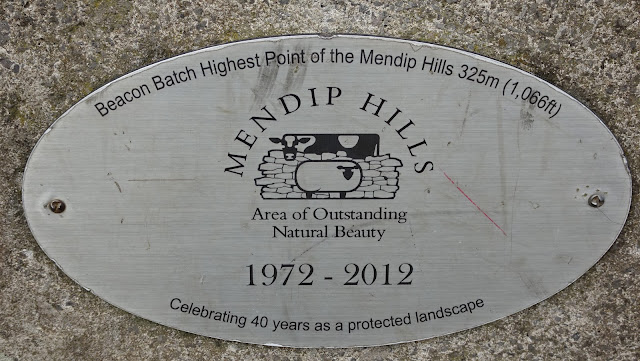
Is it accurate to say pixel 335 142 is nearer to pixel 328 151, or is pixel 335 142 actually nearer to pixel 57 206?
pixel 328 151

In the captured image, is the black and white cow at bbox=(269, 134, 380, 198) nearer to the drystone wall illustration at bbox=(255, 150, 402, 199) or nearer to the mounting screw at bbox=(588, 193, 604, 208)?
the drystone wall illustration at bbox=(255, 150, 402, 199)

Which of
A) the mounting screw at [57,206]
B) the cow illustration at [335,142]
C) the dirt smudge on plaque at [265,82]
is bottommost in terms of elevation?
the mounting screw at [57,206]

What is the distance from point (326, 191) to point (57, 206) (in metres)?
0.62

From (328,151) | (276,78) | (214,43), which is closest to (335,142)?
(328,151)

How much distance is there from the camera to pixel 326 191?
1.23 m

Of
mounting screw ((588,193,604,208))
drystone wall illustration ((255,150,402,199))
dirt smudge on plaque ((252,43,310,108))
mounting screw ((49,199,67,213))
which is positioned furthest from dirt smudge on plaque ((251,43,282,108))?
mounting screw ((588,193,604,208))

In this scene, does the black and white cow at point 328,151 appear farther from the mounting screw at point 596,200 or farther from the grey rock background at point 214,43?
the mounting screw at point 596,200

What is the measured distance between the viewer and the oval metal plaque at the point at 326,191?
3.90 ft

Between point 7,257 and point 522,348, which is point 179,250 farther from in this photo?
point 522,348

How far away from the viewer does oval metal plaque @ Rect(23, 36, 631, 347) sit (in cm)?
A: 119

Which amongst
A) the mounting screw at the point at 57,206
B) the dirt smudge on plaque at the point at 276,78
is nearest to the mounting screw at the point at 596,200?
the dirt smudge on plaque at the point at 276,78

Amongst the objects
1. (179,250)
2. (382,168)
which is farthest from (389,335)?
(179,250)

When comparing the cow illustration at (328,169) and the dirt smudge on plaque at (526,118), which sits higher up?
the dirt smudge on plaque at (526,118)

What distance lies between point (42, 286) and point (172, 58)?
0.63 m
